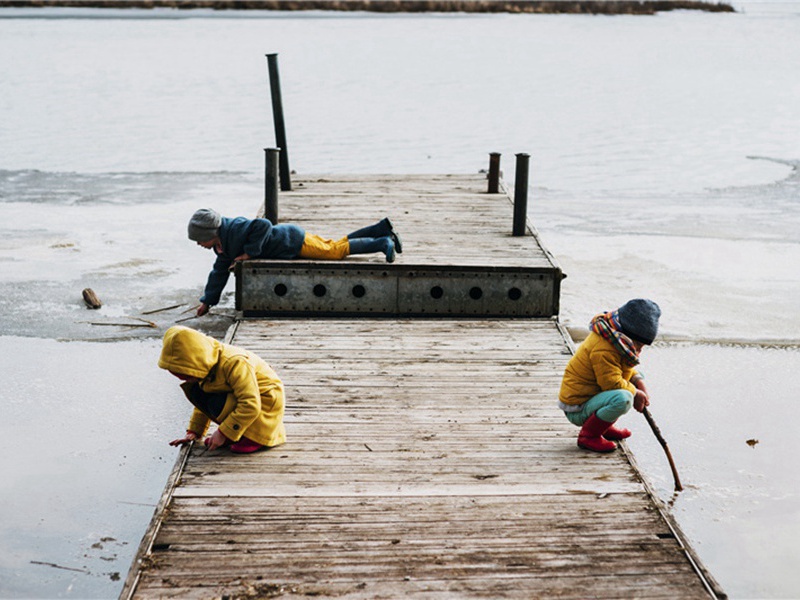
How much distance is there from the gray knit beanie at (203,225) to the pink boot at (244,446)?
270 centimetres

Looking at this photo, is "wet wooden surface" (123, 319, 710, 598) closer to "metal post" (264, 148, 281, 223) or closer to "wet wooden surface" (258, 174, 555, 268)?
"wet wooden surface" (258, 174, 555, 268)

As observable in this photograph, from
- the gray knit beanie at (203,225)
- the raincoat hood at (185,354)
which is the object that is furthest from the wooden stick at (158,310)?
the raincoat hood at (185,354)

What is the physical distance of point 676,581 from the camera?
13.6ft

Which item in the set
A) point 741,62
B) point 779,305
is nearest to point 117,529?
point 779,305

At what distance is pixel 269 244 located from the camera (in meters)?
8.02

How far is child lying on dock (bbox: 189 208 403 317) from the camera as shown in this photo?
7898 mm

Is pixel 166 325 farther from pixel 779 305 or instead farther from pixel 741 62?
pixel 741 62

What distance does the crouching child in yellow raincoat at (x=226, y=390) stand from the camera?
4.75 metres

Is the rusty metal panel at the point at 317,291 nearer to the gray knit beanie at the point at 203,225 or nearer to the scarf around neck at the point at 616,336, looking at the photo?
the gray knit beanie at the point at 203,225

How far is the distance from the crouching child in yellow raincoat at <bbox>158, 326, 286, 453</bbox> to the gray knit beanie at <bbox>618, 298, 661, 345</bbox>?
1.89 metres

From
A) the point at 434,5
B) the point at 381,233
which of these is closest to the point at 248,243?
the point at 381,233

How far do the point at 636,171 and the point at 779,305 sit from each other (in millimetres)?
8795

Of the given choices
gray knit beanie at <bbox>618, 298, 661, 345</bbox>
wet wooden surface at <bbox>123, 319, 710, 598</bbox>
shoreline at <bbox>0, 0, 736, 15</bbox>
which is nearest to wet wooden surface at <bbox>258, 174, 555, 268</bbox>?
wet wooden surface at <bbox>123, 319, 710, 598</bbox>

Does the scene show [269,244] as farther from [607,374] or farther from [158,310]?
[607,374]
